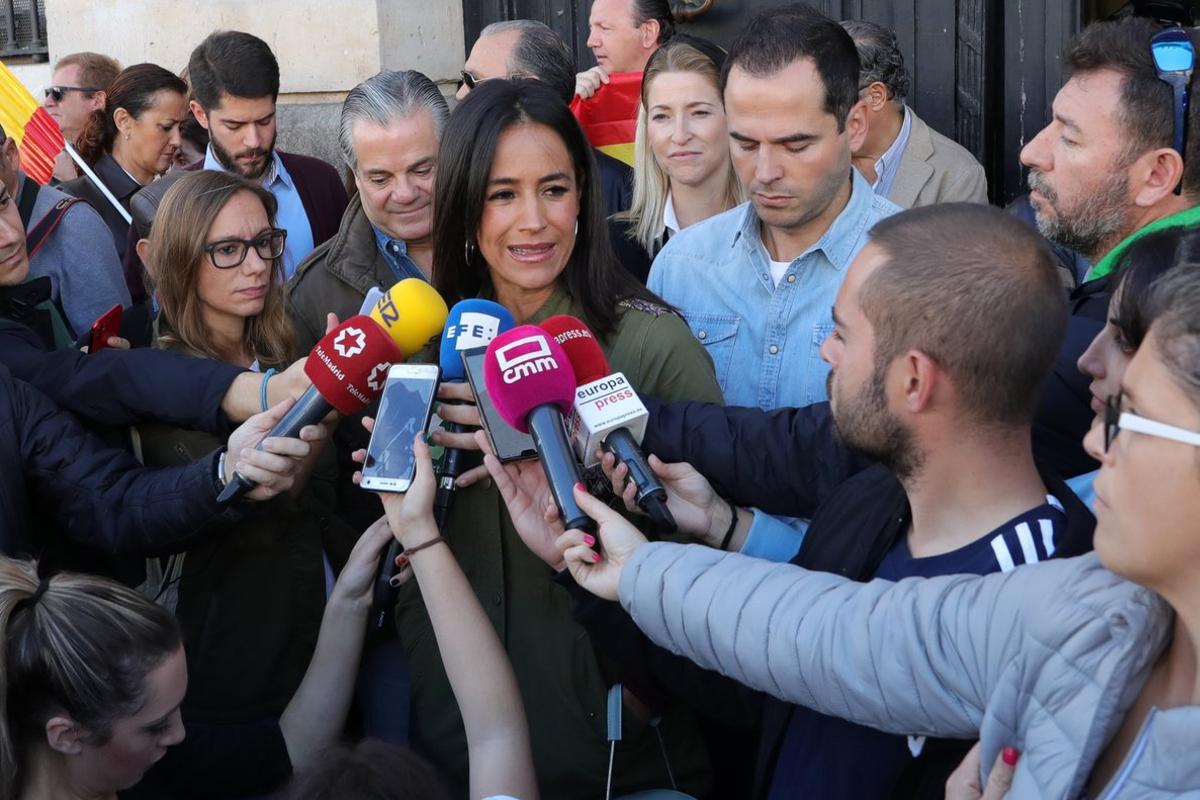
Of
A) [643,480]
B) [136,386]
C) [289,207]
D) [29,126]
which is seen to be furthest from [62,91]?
[643,480]

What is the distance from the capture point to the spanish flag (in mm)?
5477

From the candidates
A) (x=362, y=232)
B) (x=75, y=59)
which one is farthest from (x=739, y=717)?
(x=75, y=59)

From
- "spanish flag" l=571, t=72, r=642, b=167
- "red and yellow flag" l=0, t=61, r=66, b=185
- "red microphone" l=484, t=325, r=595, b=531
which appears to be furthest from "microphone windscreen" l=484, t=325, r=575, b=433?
"red and yellow flag" l=0, t=61, r=66, b=185

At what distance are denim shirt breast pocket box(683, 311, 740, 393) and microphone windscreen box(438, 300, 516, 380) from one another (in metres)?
0.66

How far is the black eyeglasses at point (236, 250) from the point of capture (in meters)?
3.50

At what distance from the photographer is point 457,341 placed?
2533 mm

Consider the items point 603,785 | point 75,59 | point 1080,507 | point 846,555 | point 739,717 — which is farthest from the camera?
point 75,59

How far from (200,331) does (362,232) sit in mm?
666

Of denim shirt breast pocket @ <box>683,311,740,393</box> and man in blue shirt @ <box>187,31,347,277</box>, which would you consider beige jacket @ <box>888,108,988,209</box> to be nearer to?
denim shirt breast pocket @ <box>683,311,740,393</box>

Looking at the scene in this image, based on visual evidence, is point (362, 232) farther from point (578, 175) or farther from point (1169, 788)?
point (1169, 788)

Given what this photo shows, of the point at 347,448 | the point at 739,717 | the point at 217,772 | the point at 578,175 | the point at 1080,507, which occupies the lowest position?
the point at 217,772

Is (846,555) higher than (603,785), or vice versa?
(846,555)

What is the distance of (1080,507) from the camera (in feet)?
6.35

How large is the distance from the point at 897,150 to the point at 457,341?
2.64 m
